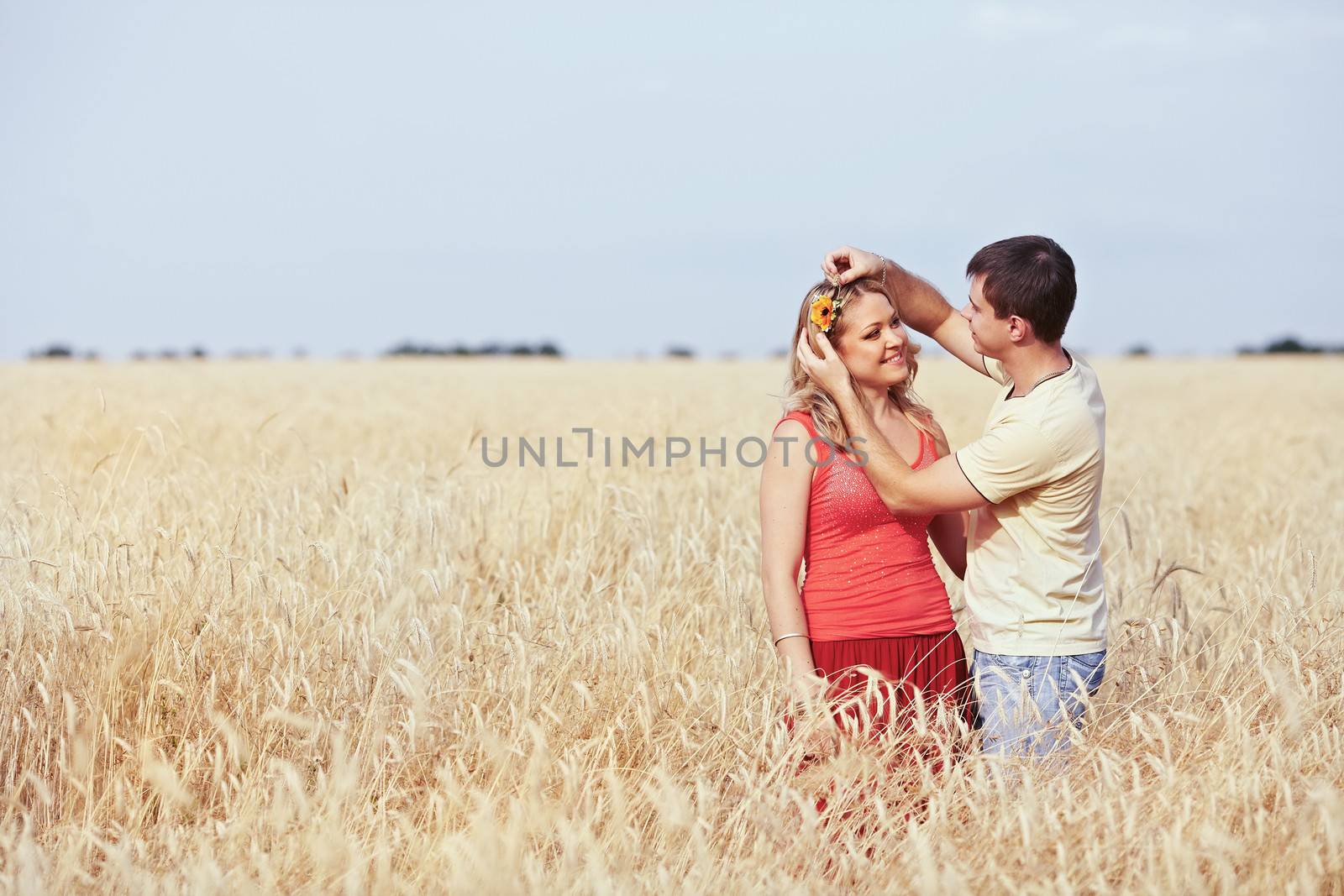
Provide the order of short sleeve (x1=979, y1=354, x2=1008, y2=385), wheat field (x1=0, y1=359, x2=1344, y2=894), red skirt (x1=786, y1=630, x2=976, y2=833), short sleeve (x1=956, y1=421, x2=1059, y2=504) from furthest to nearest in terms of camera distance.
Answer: short sleeve (x1=979, y1=354, x2=1008, y2=385) < red skirt (x1=786, y1=630, x2=976, y2=833) < short sleeve (x1=956, y1=421, x2=1059, y2=504) < wheat field (x1=0, y1=359, x2=1344, y2=894)

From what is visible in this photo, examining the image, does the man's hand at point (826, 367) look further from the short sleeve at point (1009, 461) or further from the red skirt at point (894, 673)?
the red skirt at point (894, 673)

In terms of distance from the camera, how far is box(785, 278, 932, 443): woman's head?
8.99 ft

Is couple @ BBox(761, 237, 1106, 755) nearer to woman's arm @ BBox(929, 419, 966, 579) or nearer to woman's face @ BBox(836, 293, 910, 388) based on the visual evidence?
woman's face @ BBox(836, 293, 910, 388)

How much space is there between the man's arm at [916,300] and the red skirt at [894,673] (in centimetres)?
77

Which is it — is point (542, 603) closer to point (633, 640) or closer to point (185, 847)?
point (633, 640)

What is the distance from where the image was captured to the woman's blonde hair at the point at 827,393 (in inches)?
106

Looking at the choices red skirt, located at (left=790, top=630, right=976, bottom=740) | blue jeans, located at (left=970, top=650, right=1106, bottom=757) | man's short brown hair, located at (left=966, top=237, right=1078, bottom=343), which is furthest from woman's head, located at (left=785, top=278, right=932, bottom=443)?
blue jeans, located at (left=970, top=650, right=1106, bottom=757)

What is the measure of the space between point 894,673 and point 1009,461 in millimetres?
622

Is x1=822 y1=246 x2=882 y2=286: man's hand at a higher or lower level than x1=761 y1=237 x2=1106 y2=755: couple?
higher

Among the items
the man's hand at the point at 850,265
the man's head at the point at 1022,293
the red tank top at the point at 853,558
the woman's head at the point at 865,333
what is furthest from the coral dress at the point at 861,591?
the man's head at the point at 1022,293

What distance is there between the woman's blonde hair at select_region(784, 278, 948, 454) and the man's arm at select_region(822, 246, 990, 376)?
4 centimetres

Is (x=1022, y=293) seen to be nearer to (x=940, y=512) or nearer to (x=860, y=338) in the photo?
(x=860, y=338)

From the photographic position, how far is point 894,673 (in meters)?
2.74

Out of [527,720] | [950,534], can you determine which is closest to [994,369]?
[950,534]
